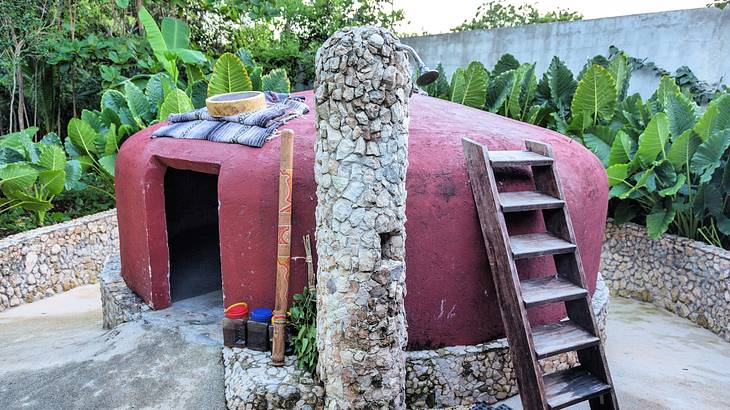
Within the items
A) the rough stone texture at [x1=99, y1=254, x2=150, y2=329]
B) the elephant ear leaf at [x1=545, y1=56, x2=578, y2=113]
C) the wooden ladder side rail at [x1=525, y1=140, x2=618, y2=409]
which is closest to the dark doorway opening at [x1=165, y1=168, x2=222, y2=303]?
the rough stone texture at [x1=99, y1=254, x2=150, y2=329]

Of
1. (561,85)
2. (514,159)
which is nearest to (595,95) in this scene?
(561,85)

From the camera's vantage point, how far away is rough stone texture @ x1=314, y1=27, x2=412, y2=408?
3123 millimetres

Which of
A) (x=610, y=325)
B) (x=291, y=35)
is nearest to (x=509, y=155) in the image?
(x=610, y=325)

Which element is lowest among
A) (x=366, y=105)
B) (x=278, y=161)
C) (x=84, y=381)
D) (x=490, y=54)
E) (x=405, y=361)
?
(x=84, y=381)

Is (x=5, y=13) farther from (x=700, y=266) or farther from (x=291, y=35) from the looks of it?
(x=700, y=266)

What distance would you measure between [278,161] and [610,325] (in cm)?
455

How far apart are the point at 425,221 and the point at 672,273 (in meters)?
4.61

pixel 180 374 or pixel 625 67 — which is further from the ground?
pixel 625 67

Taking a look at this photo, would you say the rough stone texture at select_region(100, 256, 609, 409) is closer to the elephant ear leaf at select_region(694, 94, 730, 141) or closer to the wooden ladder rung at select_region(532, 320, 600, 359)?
the wooden ladder rung at select_region(532, 320, 600, 359)

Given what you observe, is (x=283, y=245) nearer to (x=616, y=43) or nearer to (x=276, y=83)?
(x=276, y=83)

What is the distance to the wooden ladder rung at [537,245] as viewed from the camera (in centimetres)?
337

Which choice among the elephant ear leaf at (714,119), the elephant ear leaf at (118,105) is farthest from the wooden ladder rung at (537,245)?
the elephant ear leaf at (118,105)

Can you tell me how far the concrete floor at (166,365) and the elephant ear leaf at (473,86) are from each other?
155 inches

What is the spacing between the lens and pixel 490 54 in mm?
10406
